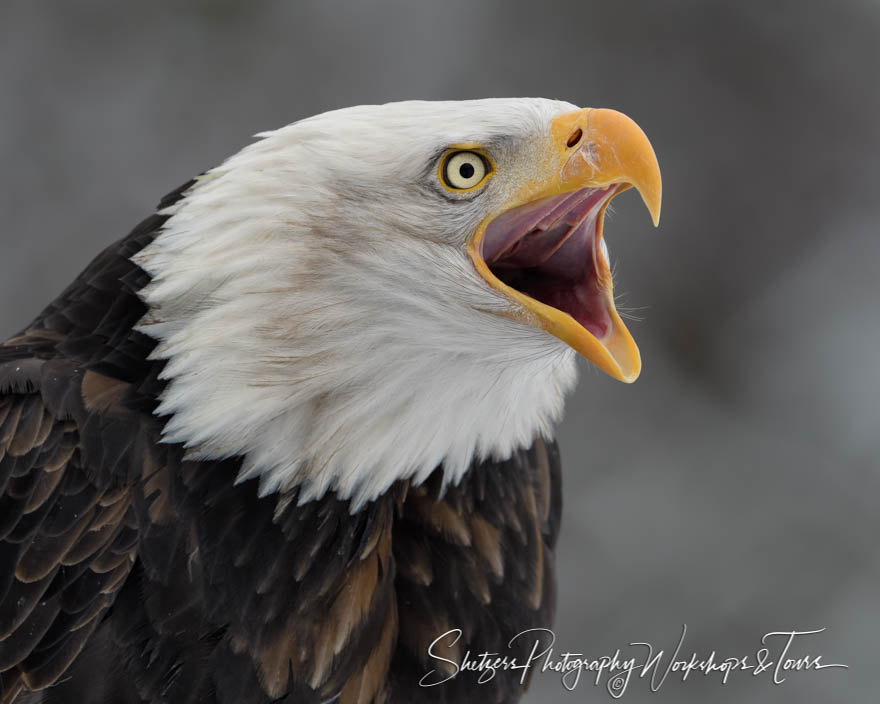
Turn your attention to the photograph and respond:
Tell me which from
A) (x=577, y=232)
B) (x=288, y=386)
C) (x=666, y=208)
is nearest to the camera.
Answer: (x=288, y=386)

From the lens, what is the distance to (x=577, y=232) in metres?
2.04

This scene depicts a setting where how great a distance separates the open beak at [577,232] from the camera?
6.07 ft

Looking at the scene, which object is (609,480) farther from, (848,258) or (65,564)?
(65,564)

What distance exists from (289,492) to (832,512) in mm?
3878

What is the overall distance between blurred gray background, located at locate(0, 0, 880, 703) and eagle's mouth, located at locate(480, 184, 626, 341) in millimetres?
2976

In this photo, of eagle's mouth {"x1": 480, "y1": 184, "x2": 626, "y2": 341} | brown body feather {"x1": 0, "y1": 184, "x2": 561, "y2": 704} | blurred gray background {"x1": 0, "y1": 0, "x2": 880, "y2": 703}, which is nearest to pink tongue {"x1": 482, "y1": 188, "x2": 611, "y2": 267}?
eagle's mouth {"x1": 480, "y1": 184, "x2": 626, "y2": 341}

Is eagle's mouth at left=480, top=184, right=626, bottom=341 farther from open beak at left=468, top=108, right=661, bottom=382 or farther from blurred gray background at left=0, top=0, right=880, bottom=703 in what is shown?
blurred gray background at left=0, top=0, right=880, bottom=703

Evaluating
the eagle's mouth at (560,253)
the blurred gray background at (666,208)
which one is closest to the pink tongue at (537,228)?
the eagle's mouth at (560,253)

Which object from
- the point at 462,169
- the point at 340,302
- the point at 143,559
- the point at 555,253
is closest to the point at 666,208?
the point at 555,253

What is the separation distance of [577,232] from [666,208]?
3403mm

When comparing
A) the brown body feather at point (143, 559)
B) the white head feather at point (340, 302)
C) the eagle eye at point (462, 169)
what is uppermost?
the eagle eye at point (462, 169)

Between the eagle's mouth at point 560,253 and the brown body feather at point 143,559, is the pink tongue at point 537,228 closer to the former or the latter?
the eagle's mouth at point 560,253

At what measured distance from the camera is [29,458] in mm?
1981

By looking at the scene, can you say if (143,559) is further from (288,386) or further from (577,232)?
(577,232)
